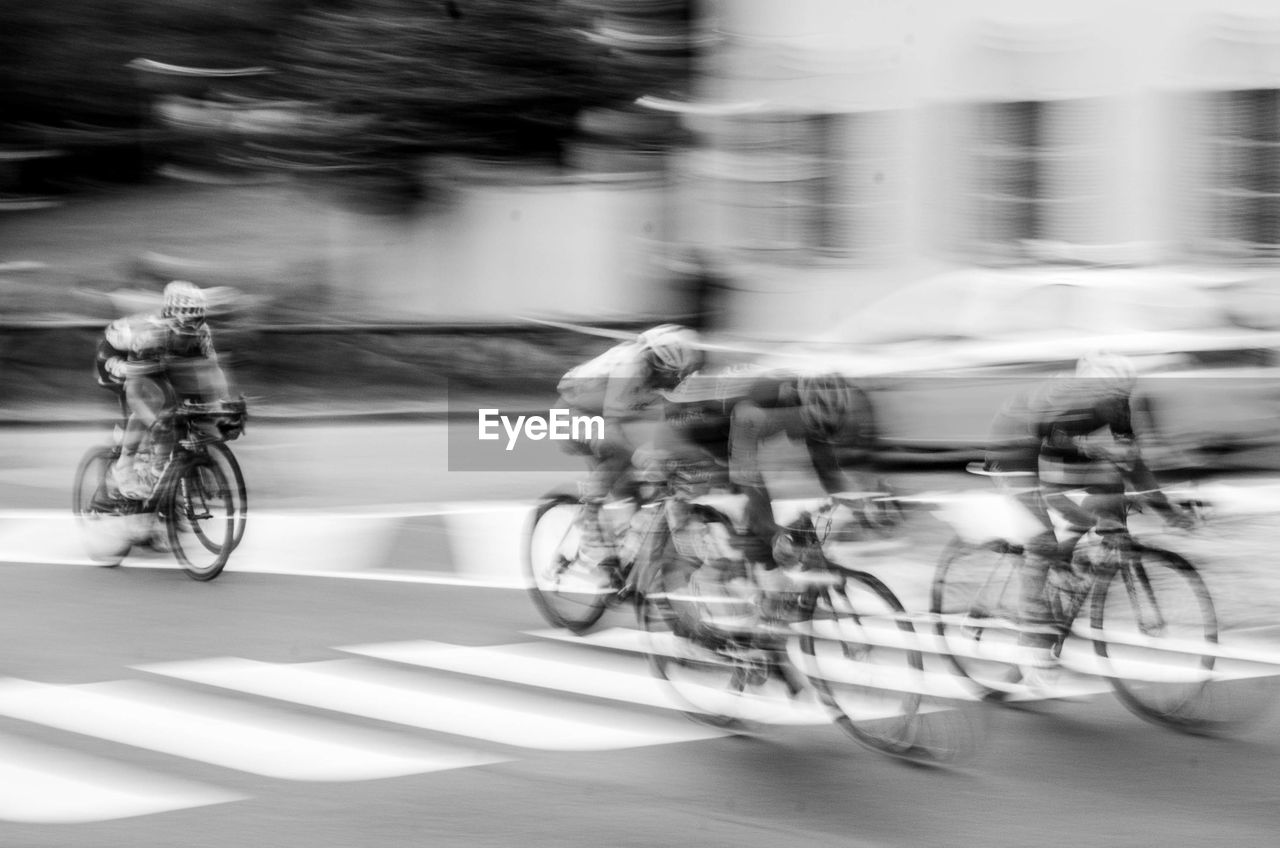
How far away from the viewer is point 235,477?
10820mm

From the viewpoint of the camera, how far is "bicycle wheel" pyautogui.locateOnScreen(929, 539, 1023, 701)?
25.1 feet

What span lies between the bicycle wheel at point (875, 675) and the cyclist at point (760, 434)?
162 mm

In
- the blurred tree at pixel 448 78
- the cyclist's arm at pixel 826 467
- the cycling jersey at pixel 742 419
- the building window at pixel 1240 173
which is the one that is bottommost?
the cyclist's arm at pixel 826 467

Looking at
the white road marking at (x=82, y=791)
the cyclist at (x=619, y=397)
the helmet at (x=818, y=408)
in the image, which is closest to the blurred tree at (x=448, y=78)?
the cyclist at (x=619, y=397)

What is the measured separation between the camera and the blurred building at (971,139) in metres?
19.0

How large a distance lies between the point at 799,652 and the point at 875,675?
28cm

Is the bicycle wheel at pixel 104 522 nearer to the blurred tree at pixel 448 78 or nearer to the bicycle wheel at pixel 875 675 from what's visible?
A: the bicycle wheel at pixel 875 675

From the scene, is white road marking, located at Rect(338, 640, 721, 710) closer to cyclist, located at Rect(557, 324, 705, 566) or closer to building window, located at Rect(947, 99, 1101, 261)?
cyclist, located at Rect(557, 324, 705, 566)

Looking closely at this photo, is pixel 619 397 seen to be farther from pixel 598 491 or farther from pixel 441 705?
pixel 441 705

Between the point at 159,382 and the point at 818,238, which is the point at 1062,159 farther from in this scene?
the point at 159,382

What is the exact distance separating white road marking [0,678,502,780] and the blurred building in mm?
12900

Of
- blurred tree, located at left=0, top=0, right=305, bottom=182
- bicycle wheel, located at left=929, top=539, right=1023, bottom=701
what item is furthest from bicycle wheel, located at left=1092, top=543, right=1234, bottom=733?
blurred tree, located at left=0, top=0, right=305, bottom=182

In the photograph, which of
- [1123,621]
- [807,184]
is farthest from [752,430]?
[807,184]

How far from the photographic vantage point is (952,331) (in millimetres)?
13844
